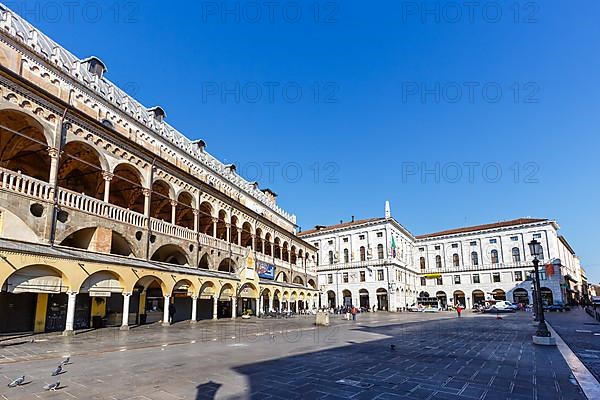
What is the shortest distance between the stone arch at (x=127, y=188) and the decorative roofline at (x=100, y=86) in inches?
196

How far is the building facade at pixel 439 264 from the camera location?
204 feet

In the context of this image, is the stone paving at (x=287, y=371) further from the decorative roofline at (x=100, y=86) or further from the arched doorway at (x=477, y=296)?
A: the arched doorway at (x=477, y=296)

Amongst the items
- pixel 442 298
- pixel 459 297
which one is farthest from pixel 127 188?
pixel 459 297

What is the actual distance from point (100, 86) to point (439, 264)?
6891 centimetres

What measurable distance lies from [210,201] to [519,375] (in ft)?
82.2

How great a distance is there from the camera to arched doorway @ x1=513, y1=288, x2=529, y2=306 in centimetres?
6384

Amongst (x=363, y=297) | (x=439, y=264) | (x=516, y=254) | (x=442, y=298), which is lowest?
(x=442, y=298)

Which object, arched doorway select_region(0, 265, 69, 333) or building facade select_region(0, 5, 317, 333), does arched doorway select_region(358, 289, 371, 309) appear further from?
arched doorway select_region(0, 265, 69, 333)

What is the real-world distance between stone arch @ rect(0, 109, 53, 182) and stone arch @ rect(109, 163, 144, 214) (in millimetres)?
3935

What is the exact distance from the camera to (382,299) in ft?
202

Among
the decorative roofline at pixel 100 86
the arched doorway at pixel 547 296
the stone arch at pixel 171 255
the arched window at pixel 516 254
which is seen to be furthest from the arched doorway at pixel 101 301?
the arched window at pixel 516 254

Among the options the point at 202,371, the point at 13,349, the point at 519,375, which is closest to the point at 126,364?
the point at 202,371

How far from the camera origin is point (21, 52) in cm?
1908

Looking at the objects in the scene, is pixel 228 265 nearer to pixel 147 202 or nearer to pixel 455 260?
pixel 147 202
